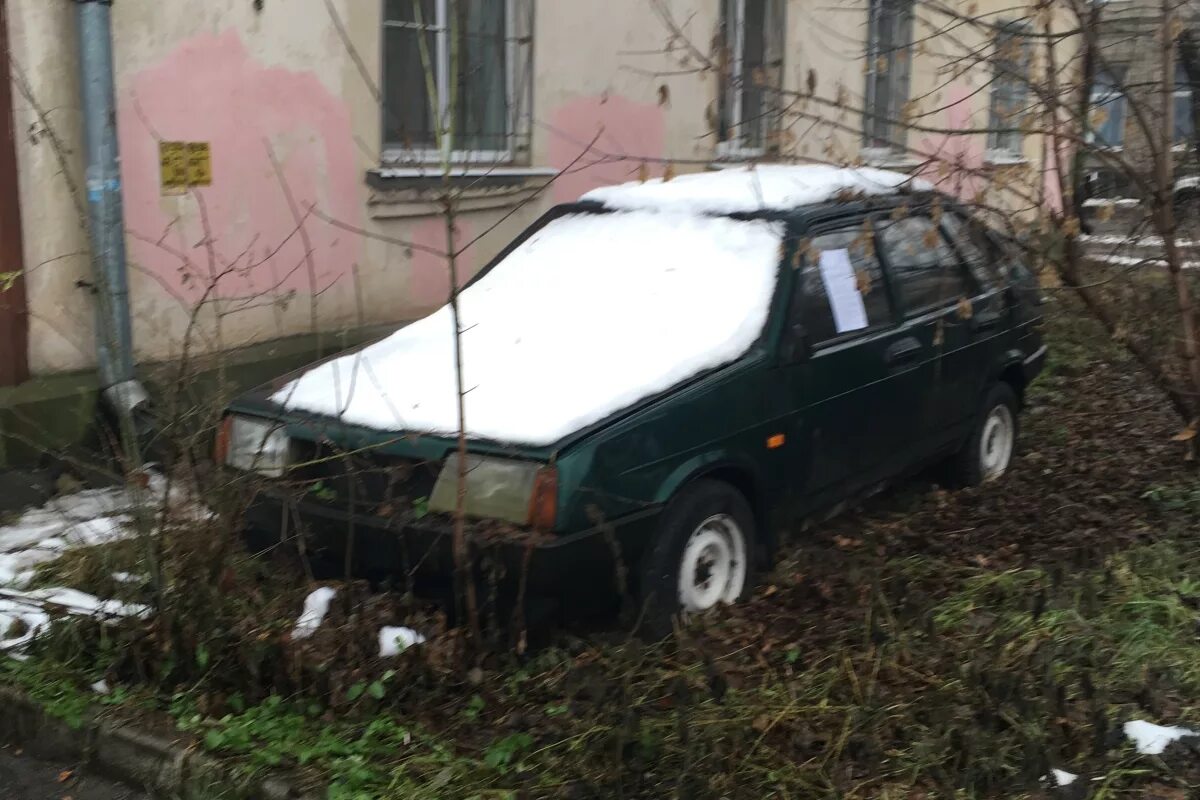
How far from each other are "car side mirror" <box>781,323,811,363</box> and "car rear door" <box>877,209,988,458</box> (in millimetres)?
756

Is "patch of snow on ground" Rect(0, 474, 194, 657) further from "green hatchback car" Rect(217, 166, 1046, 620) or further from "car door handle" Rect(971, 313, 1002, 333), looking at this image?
"car door handle" Rect(971, 313, 1002, 333)

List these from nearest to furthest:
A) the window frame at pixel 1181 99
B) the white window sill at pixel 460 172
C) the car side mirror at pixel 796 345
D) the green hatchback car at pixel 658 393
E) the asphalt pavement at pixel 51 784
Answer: the asphalt pavement at pixel 51 784
the green hatchback car at pixel 658 393
the car side mirror at pixel 796 345
the window frame at pixel 1181 99
the white window sill at pixel 460 172

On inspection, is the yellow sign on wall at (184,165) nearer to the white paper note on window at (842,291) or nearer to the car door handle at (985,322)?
the white paper note on window at (842,291)

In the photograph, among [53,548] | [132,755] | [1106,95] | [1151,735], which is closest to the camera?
[1151,735]

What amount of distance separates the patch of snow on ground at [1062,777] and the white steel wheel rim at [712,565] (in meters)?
1.32

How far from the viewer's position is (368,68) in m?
7.34

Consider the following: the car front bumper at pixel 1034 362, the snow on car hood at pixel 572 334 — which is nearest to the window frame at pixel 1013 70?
the snow on car hood at pixel 572 334

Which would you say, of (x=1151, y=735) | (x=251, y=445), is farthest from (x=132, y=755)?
(x=1151, y=735)

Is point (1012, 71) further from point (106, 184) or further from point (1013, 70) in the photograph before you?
point (106, 184)

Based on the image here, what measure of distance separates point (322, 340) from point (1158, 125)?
15.0 ft

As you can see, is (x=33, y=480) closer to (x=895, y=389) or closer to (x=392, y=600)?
(x=392, y=600)

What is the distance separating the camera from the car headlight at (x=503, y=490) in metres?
3.64

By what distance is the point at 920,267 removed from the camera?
5.39 metres

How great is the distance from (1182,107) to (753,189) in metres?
2.76
